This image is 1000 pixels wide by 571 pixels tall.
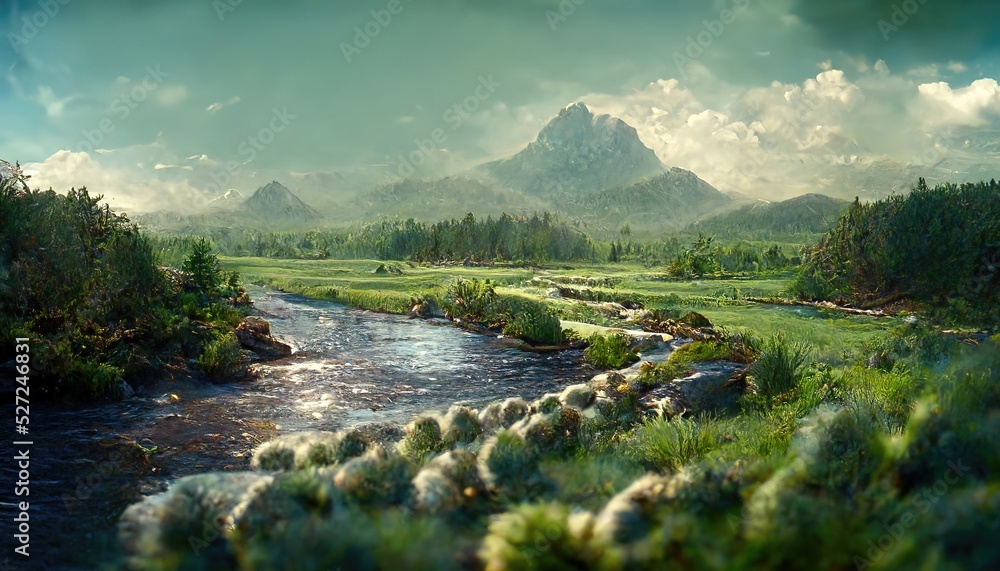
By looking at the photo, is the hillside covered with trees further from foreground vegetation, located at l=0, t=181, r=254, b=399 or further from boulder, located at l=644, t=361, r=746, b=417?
foreground vegetation, located at l=0, t=181, r=254, b=399

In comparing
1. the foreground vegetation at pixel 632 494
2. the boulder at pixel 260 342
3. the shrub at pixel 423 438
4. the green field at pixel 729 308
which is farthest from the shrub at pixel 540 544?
the boulder at pixel 260 342

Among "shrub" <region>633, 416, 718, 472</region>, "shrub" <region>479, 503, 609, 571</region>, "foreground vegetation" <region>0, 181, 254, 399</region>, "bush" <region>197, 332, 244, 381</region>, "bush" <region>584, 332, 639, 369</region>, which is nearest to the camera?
"shrub" <region>479, 503, 609, 571</region>

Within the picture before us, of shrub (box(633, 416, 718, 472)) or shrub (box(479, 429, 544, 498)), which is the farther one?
shrub (box(633, 416, 718, 472))

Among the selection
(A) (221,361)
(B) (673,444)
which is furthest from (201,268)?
(B) (673,444)

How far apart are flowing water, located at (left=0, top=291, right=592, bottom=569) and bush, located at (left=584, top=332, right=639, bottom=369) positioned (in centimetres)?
72

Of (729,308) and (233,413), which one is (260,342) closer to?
(233,413)

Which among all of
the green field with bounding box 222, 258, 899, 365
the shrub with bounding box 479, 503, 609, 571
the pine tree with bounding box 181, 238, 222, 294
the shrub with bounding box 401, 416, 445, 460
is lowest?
the shrub with bounding box 401, 416, 445, 460

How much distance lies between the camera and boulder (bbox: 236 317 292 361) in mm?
19336

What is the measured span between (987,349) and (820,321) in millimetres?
10422

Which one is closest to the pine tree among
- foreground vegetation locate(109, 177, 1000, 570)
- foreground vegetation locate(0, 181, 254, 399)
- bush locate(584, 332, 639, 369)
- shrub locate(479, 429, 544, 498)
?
foreground vegetation locate(0, 181, 254, 399)

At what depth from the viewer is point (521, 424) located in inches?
339

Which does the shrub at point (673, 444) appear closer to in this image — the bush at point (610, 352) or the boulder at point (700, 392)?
the boulder at point (700, 392)

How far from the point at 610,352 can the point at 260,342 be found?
39.8 ft

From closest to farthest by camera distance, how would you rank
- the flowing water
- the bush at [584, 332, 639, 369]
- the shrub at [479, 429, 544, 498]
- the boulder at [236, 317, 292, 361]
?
the shrub at [479, 429, 544, 498], the flowing water, the bush at [584, 332, 639, 369], the boulder at [236, 317, 292, 361]
